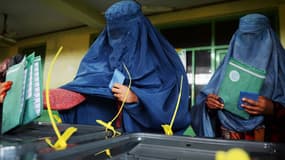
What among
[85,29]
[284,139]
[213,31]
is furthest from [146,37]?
[85,29]

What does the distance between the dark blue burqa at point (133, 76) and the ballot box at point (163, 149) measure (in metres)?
0.32

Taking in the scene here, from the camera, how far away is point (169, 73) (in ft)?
2.79

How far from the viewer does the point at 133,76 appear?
773 mm

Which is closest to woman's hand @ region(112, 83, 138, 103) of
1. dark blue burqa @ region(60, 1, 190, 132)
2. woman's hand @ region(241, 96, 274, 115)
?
dark blue burqa @ region(60, 1, 190, 132)

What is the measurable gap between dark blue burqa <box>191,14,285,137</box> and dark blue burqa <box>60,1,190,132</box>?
23 cm

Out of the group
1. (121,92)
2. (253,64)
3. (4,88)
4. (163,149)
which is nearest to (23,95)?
(4,88)

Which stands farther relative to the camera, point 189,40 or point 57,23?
point 57,23

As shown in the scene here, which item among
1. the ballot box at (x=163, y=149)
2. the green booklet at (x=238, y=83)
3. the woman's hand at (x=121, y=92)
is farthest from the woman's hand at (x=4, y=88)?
the green booklet at (x=238, y=83)

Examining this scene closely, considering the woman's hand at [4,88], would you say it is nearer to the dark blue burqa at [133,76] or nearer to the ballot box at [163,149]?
the ballot box at [163,149]

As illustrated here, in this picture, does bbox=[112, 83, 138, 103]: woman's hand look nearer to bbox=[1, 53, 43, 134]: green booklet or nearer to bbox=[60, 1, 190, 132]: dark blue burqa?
bbox=[60, 1, 190, 132]: dark blue burqa

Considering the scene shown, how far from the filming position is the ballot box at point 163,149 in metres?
0.32

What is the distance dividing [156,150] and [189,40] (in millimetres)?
2095

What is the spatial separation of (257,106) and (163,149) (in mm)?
583

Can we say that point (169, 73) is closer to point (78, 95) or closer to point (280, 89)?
point (78, 95)
